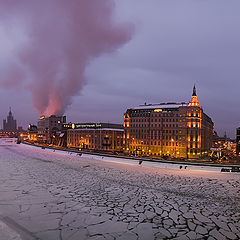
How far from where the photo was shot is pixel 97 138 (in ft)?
312

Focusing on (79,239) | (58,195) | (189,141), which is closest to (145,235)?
(79,239)

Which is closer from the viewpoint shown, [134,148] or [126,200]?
[126,200]

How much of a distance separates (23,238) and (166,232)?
20.7ft

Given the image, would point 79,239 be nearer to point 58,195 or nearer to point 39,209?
point 39,209

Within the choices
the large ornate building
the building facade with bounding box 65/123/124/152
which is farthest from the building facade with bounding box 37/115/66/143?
the large ornate building

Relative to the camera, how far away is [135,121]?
8694cm

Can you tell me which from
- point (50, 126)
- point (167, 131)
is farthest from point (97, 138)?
point (50, 126)

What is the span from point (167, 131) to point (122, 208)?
69624 millimetres

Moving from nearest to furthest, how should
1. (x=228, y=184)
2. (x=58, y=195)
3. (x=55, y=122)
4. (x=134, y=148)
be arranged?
(x=58, y=195), (x=228, y=184), (x=134, y=148), (x=55, y=122)

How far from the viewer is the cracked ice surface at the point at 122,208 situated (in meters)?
8.52

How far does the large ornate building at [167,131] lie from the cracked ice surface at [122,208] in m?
53.4

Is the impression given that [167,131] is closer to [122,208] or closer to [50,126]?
[122,208]

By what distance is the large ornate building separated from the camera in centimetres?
7362

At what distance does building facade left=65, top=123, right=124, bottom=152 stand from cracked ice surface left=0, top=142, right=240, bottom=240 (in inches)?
2930
